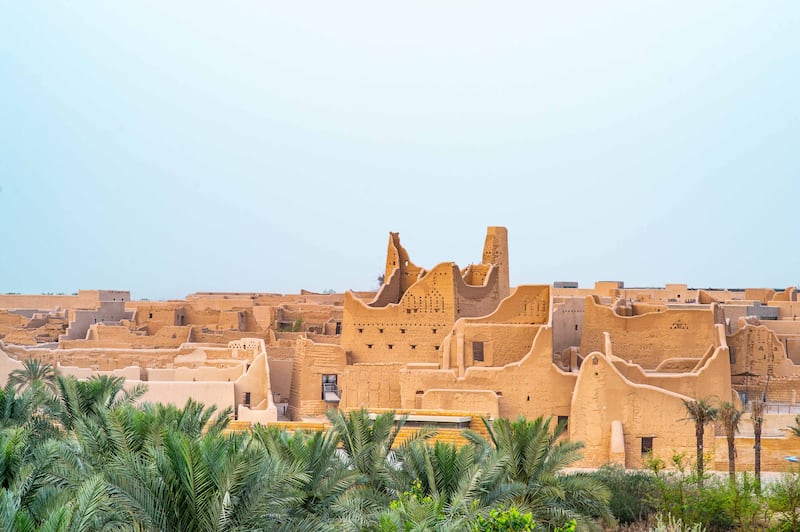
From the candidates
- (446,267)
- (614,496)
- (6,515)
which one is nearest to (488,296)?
(446,267)

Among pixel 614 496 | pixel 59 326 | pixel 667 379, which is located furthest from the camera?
pixel 59 326

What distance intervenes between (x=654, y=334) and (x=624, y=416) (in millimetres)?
4219

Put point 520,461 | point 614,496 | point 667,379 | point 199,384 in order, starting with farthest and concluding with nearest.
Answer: point 199,384
point 667,379
point 614,496
point 520,461

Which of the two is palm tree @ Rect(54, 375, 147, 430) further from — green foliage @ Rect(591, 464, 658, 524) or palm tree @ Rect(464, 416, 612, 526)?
green foliage @ Rect(591, 464, 658, 524)

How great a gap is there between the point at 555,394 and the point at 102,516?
1703 cm

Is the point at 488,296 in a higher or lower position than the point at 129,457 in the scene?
higher

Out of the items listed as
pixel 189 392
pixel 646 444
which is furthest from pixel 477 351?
pixel 189 392

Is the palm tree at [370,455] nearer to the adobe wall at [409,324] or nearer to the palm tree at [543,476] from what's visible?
the palm tree at [543,476]

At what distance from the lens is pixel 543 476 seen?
17031 mm

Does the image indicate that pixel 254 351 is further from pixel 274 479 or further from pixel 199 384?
pixel 274 479

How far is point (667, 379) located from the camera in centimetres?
2638

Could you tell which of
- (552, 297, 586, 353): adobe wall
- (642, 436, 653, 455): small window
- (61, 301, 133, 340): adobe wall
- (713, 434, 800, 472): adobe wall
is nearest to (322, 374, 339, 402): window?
(552, 297, 586, 353): adobe wall

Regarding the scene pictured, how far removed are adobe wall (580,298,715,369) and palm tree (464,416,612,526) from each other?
11908mm

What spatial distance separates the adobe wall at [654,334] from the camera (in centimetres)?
2886
